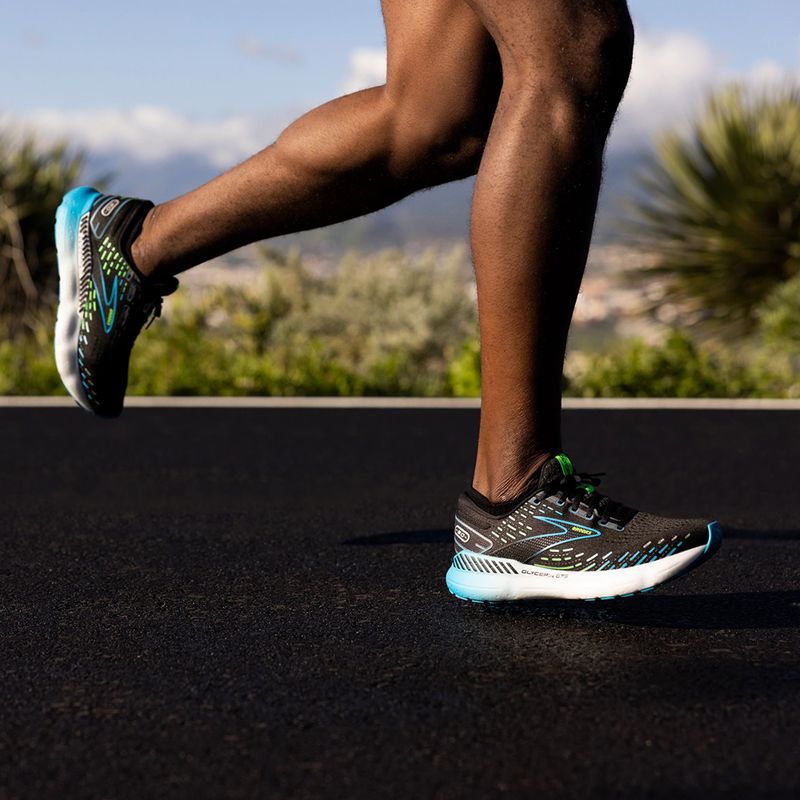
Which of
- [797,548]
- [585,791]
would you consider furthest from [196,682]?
[797,548]

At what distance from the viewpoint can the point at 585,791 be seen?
4.50ft

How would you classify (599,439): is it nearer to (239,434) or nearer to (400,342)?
(239,434)

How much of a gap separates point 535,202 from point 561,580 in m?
0.59

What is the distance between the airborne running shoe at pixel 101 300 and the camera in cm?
268

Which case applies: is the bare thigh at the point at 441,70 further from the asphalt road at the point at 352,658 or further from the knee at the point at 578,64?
the asphalt road at the point at 352,658

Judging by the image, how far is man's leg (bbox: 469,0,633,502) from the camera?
2086mm

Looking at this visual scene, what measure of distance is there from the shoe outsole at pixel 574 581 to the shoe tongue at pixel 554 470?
0.14 metres

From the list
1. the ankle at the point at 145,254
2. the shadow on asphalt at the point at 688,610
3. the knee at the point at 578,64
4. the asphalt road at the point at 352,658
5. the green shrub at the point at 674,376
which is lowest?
the asphalt road at the point at 352,658

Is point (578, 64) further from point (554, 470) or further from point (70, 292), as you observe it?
point (70, 292)

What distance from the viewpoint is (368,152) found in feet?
7.98

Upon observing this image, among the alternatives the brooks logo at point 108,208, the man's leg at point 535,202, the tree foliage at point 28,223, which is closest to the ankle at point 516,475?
the man's leg at point 535,202

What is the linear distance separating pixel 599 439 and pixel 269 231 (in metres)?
2.39

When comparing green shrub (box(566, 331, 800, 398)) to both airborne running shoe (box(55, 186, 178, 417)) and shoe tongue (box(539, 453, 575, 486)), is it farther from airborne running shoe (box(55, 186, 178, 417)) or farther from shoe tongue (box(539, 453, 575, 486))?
shoe tongue (box(539, 453, 575, 486))

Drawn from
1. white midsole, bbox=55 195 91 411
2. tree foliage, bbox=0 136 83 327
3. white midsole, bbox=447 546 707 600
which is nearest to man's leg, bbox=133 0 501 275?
white midsole, bbox=55 195 91 411
